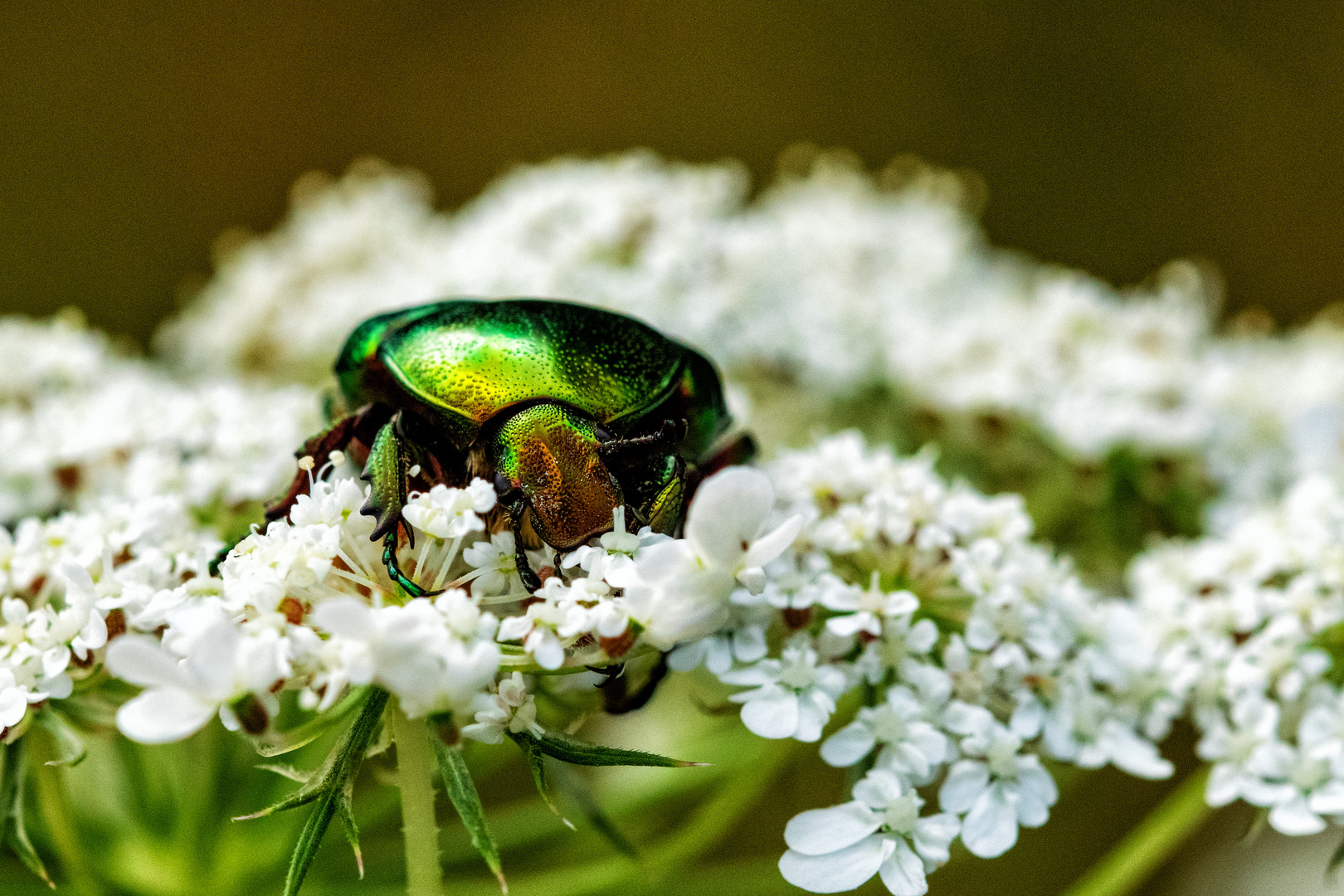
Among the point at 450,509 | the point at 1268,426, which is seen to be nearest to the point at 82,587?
the point at 450,509

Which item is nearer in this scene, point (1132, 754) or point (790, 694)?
point (790, 694)

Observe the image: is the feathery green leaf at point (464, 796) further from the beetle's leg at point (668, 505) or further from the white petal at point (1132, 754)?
the white petal at point (1132, 754)

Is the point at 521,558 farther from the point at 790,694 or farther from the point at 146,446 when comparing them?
the point at 146,446

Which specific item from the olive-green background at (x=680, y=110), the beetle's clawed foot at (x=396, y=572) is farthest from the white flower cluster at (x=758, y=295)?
the olive-green background at (x=680, y=110)

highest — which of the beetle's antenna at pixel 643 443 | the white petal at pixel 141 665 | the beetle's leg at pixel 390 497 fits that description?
the beetle's antenna at pixel 643 443

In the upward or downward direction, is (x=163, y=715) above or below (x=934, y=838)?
above

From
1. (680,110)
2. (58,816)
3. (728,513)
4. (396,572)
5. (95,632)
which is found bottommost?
(58,816)

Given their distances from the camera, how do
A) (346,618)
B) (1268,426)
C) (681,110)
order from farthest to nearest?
(681,110) < (1268,426) < (346,618)

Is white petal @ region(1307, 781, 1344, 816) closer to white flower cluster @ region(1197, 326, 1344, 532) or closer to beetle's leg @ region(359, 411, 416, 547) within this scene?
white flower cluster @ region(1197, 326, 1344, 532)
